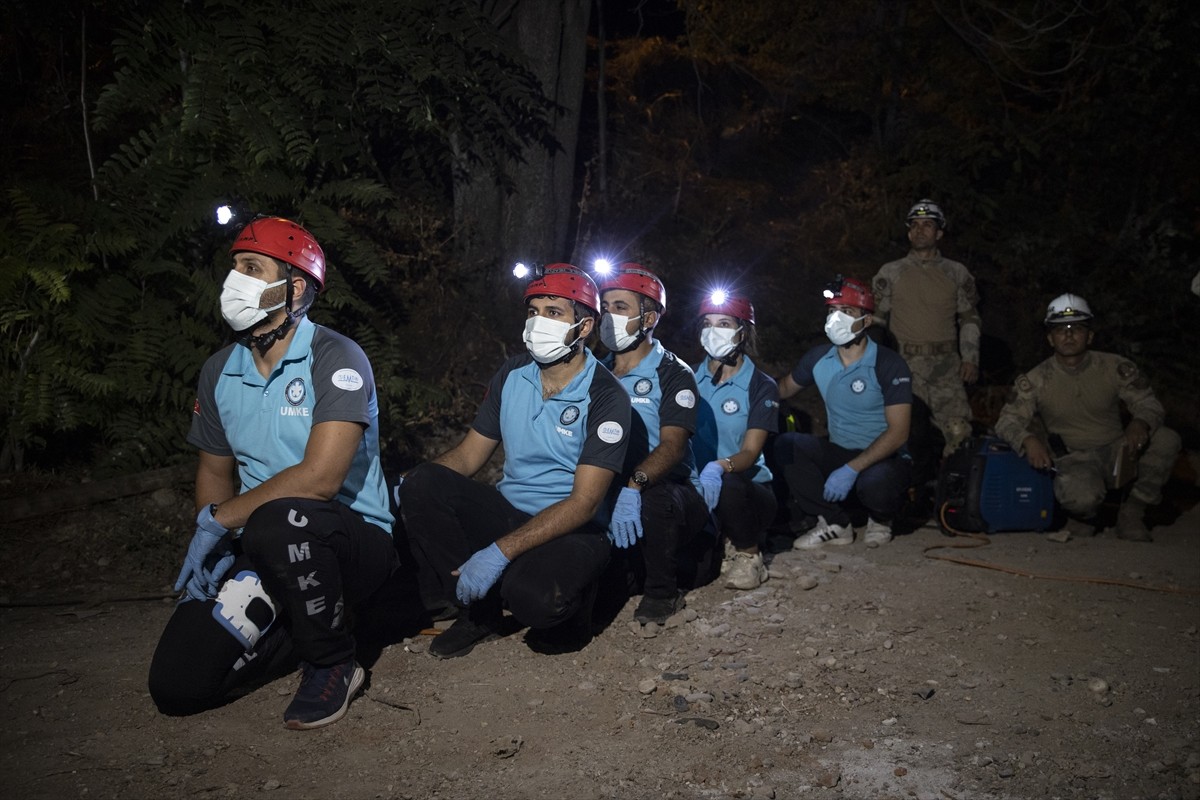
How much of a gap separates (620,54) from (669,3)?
253 centimetres

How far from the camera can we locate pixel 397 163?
9445 mm

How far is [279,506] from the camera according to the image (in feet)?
12.8

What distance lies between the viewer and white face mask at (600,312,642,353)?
18.1 feet

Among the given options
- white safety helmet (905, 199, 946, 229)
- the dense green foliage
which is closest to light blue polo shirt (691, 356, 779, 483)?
the dense green foliage

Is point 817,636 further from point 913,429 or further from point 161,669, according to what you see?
point 913,429

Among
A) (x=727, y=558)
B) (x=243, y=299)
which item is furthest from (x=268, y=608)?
(x=727, y=558)

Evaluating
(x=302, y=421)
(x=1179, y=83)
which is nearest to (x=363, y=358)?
(x=302, y=421)

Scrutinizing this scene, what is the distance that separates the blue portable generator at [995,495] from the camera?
7102 mm

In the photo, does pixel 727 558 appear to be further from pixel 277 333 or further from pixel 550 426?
pixel 277 333

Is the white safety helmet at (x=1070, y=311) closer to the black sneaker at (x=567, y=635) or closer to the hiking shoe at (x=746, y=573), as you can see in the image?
the hiking shoe at (x=746, y=573)

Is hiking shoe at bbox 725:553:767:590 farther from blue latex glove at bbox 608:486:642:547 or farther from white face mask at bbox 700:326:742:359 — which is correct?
white face mask at bbox 700:326:742:359

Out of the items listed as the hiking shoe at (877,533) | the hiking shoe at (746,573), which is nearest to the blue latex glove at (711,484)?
the hiking shoe at (746,573)

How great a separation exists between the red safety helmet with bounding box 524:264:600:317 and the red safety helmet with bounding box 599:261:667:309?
0.73 m

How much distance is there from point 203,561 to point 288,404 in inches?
28.4
